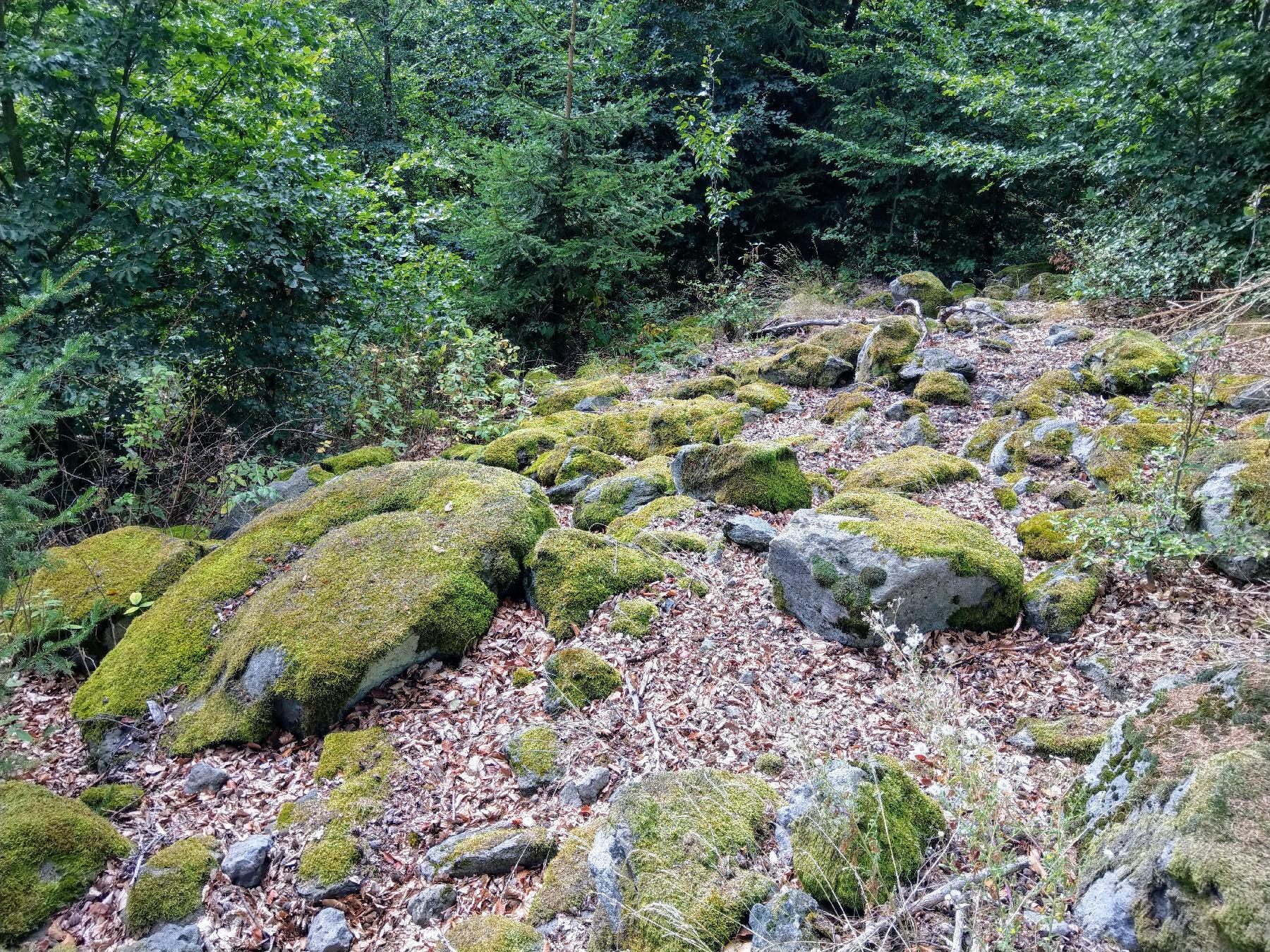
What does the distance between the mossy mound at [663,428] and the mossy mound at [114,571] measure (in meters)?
3.92

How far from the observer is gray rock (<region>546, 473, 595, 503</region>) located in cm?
632

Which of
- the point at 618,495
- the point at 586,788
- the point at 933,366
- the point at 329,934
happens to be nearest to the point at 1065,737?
the point at 586,788

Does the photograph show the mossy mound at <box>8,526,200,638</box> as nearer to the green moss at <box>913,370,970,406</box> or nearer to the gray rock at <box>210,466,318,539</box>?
the gray rock at <box>210,466,318,539</box>

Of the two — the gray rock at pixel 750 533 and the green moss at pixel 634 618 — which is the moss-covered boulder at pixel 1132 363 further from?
the green moss at pixel 634 618

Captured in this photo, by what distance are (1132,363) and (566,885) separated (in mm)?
7119

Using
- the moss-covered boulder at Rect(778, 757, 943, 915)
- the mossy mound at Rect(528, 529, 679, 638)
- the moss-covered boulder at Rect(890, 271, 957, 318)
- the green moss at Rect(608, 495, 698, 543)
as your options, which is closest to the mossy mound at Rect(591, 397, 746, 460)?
the green moss at Rect(608, 495, 698, 543)

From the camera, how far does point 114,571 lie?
508 cm

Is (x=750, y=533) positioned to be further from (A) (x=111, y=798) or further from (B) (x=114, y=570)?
(B) (x=114, y=570)

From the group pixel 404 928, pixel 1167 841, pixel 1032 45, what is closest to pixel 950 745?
pixel 1167 841

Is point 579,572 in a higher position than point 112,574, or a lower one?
higher

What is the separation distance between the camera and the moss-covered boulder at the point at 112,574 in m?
4.78

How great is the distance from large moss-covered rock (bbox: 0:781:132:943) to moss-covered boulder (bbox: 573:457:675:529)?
11.5 ft

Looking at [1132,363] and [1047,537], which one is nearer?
[1047,537]

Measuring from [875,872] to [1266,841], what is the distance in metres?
1.07
